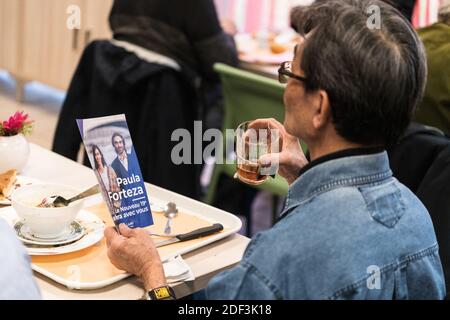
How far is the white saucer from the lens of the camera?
150 cm

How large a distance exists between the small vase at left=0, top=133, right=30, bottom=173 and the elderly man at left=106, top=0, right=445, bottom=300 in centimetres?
80

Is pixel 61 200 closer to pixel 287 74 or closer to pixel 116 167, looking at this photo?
pixel 116 167

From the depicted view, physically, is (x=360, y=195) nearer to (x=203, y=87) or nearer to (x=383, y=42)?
(x=383, y=42)

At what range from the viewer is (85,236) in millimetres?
1553

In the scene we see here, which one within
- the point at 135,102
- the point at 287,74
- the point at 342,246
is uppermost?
the point at 287,74

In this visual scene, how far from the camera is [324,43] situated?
1181 mm

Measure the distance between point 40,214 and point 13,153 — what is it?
0.39m

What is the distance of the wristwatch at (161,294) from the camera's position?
1.36m

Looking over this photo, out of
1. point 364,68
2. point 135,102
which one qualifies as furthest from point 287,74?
point 135,102

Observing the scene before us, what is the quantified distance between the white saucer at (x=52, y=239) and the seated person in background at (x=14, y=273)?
0.49m

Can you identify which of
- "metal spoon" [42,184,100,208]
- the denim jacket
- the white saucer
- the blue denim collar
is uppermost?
the blue denim collar

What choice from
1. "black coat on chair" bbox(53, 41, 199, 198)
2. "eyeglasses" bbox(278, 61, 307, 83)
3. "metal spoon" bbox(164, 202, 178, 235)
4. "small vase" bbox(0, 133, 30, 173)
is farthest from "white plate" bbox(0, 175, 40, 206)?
"black coat on chair" bbox(53, 41, 199, 198)

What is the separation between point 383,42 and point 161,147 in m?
1.75

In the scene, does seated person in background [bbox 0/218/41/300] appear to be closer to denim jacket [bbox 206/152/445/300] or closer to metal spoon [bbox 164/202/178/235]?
denim jacket [bbox 206/152/445/300]
